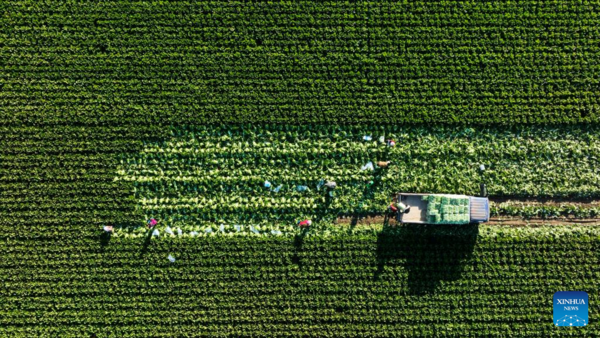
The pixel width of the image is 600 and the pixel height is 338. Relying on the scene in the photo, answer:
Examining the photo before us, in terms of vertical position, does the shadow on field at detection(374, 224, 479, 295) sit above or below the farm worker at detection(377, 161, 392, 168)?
below

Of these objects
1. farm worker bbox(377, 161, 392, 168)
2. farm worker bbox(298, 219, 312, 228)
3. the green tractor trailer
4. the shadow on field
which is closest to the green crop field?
the shadow on field

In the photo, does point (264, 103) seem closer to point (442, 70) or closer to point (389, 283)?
point (442, 70)

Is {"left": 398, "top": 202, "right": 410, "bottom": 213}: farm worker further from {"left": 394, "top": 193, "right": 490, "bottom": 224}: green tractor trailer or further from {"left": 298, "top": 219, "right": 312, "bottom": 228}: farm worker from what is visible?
{"left": 298, "top": 219, "right": 312, "bottom": 228}: farm worker

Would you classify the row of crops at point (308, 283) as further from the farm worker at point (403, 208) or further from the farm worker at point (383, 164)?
the farm worker at point (383, 164)

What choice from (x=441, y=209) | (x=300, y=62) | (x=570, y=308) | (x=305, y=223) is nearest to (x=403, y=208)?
(x=441, y=209)

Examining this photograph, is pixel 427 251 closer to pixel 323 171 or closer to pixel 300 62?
pixel 323 171

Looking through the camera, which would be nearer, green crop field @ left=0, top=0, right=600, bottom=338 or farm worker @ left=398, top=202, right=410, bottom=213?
farm worker @ left=398, top=202, right=410, bottom=213
